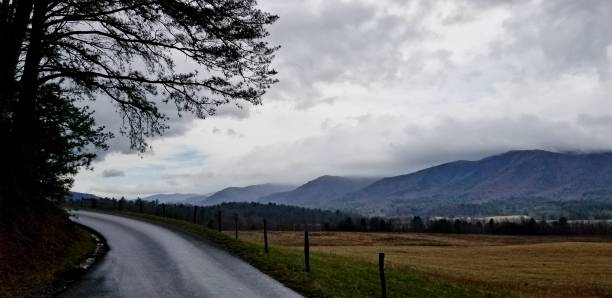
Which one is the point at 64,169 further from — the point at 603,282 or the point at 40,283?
the point at 603,282

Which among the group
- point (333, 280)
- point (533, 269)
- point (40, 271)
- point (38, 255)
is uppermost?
point (38, 255)

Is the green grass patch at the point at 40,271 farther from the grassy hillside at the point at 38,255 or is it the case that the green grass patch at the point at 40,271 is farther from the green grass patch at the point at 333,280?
the green grass patch at the point at 333,280

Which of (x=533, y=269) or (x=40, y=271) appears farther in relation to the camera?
(x=533, y=269)

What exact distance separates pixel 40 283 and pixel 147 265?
445 centimetres

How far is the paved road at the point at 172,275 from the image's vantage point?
47.4 feet

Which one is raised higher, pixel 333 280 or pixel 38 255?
pixel 38 255

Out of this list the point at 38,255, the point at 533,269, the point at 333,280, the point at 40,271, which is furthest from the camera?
the point at 533,269

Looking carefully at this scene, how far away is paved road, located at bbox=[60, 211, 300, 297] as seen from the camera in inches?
568

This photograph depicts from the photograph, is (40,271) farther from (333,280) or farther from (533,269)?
(533,269)

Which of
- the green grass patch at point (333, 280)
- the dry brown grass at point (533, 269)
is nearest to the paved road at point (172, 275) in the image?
the green grass patch at point (333, 280)

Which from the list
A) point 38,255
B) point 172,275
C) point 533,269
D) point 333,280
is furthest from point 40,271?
point 533,269

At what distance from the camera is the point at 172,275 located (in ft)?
56.2

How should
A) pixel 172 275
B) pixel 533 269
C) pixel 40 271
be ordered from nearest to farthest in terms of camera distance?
pixel 40 271, pixel 172 275, pixel 533 269

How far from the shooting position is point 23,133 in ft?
66.2
